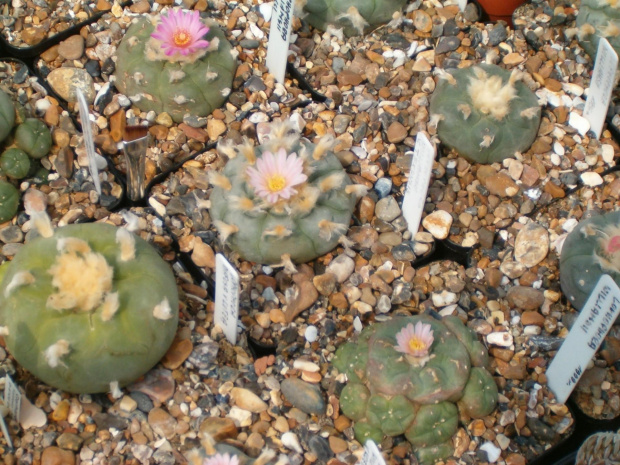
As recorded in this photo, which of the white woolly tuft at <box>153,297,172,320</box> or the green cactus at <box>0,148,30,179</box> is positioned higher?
the white woolly tuft at <box>153,297,172,320</box>

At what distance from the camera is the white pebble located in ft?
7.04

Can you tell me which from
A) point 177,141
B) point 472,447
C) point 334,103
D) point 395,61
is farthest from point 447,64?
point 472,447

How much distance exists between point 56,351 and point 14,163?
898 millimetres

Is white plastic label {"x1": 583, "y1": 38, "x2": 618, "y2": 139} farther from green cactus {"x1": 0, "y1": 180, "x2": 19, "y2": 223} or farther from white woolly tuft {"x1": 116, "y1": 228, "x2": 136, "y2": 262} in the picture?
green cactus {"x1": 0, "y1": 180, "x2": 19, "y2": 223}

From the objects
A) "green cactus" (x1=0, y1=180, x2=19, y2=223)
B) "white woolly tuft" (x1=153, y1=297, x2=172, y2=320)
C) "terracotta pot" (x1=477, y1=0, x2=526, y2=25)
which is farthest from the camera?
"terracotta pot" (x1=477, y1=0, x2=526, y2=25)

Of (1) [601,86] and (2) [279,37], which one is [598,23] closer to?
(1) [601,86]

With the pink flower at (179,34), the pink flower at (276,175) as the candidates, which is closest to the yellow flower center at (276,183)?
the pink flower at (276,175)

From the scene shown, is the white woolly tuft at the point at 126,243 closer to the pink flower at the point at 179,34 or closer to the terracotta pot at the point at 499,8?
the pink flower at the point at 179,34

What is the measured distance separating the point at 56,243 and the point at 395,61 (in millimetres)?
1493

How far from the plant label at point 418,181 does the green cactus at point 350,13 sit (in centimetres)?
72

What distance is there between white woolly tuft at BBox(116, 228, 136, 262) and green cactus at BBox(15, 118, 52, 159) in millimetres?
743

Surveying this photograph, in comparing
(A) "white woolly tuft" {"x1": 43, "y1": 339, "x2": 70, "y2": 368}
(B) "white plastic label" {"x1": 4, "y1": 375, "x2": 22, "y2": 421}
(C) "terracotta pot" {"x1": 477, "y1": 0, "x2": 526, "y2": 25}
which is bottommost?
(B) "white plastic label" {"x1": 4, "y1": 375, "x2": 22, "y2": 421}

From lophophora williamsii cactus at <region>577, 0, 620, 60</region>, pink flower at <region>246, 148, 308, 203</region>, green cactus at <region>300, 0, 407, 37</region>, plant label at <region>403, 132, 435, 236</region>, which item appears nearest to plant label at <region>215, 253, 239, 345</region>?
pink flower at <region>246, 148, 308, 203</region>

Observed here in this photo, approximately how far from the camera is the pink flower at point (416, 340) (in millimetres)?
1836
